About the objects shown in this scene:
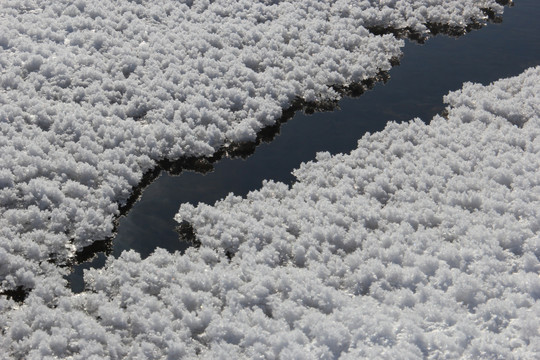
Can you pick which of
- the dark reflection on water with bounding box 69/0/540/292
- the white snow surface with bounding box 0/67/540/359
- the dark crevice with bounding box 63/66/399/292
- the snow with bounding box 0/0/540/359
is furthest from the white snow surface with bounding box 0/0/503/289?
the white snow surface with bounding box 0/67/540/359

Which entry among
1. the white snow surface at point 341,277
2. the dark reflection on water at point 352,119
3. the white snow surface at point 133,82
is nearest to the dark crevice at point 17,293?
the white snow surface at point 133,82

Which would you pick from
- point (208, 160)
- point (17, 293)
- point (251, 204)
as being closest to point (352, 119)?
point (208, 160)

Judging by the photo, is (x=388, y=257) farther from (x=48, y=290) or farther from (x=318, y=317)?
(x=48, y=290)

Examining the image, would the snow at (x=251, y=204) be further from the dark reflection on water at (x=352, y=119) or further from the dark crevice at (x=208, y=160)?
the dark reflection on water at (x=352, y=119)

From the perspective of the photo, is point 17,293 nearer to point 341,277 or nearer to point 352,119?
point 341,277

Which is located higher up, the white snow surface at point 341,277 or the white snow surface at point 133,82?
the white snow surface at point 133,82

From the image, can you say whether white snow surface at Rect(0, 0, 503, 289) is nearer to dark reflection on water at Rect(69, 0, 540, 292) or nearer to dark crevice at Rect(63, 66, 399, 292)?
dark crevice at Rect(63, 66, 399, 292)

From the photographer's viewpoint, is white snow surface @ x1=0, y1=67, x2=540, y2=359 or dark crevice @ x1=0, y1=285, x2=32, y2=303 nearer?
white snow surface @ x1=0, y1=67, x2=540, y2=359

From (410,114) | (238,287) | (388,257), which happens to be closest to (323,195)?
(388,257)
